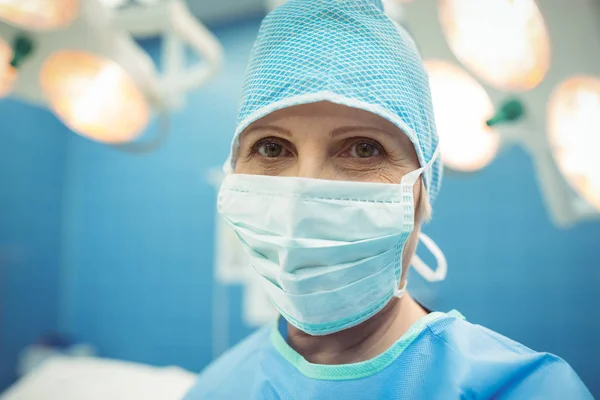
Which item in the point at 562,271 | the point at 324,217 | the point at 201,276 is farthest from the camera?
the point at 201,276

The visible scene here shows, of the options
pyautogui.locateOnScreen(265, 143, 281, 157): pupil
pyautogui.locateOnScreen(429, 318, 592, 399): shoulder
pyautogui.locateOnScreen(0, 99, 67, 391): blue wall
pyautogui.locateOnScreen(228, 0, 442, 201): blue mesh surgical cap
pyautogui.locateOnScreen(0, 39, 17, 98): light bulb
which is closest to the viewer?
pyautogui.locateOnScreen(429, 318, 592, 399): shoulder

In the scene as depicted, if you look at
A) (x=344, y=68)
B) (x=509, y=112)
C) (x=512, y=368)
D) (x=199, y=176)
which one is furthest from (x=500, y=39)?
(x=199, y=176)

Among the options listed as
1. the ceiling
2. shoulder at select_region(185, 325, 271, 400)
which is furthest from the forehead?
the ceiling

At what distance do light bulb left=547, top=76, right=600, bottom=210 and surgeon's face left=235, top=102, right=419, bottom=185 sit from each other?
30 cm

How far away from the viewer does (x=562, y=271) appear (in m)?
1.90

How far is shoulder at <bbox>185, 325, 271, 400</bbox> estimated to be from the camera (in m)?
1.02

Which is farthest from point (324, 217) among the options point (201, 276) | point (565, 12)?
point (201, 276)

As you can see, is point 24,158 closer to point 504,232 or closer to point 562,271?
point 504,232

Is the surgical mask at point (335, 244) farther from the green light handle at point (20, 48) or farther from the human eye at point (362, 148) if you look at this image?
the green light handle at point (20, 48)

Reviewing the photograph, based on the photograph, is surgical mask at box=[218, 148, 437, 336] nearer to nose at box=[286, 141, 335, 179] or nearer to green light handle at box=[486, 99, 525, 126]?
nose at box=[286, 141, 335, 179]

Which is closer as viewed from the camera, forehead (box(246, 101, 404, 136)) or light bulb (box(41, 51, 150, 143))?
forehead (box(246, 101, 404, 136))

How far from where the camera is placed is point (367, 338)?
0.85 m

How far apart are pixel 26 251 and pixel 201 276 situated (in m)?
1.17

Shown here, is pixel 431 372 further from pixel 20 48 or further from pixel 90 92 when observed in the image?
pixel 20 48
